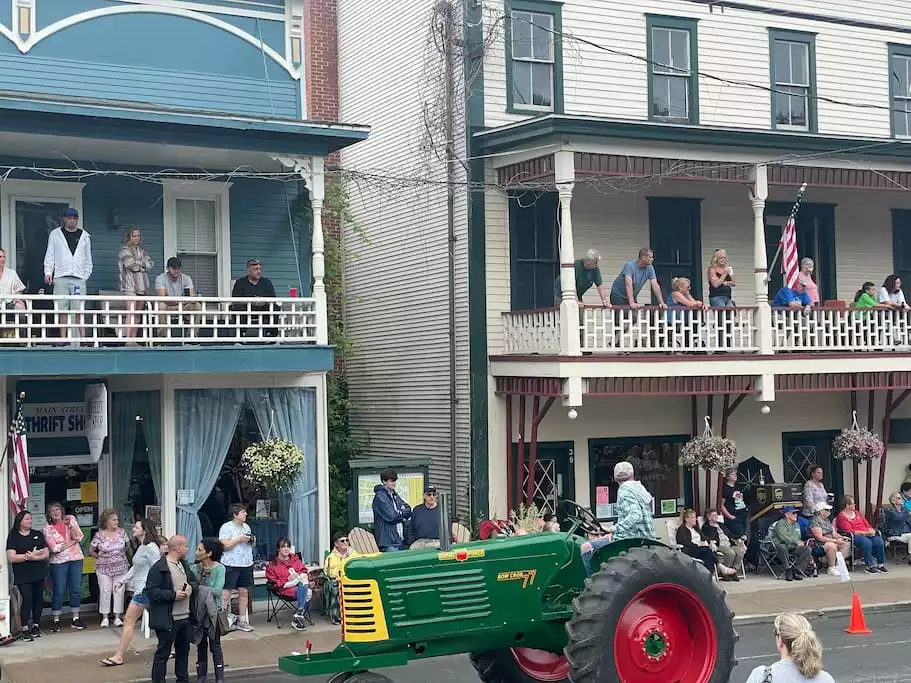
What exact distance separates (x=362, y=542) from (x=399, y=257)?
21.5ft

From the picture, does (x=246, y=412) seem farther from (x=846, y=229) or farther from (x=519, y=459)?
(x=846, y=229)

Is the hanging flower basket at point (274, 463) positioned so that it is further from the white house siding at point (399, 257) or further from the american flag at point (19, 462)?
the white house siding at point (399, 257)

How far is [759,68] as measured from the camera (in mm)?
22766

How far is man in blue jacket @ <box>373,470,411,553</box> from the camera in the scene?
17688 millimetres

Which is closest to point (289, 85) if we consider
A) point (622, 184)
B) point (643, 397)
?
point (622, 184)

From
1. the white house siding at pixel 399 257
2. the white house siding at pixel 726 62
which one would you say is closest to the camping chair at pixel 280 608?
the white house siding at pixel 399 257

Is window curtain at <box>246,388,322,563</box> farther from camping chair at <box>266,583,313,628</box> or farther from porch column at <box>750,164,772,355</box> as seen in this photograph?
porch column at <box>750,164,772,355</box>

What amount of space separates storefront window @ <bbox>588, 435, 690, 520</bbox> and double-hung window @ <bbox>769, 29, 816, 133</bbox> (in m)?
6.45

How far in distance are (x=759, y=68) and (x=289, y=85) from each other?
9.22 meters

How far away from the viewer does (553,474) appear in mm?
20578

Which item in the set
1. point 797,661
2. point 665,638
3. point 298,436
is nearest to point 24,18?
point 298,436

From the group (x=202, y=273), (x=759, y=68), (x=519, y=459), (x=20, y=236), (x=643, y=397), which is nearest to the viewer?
(x=20, y=236)

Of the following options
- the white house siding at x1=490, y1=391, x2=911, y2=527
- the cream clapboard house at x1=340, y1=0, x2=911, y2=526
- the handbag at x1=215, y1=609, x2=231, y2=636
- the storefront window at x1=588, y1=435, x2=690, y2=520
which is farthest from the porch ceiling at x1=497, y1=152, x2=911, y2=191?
the handbag at x1=215, y1=609, x2=231, y2=636

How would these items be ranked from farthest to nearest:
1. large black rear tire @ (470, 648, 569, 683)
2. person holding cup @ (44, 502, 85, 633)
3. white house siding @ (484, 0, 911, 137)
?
white house siding @ (484, 0, 911, 137)
person holding cup @ (44, 502, 85, 633)
large black rear tire @ (470, 648, 569, 683)
